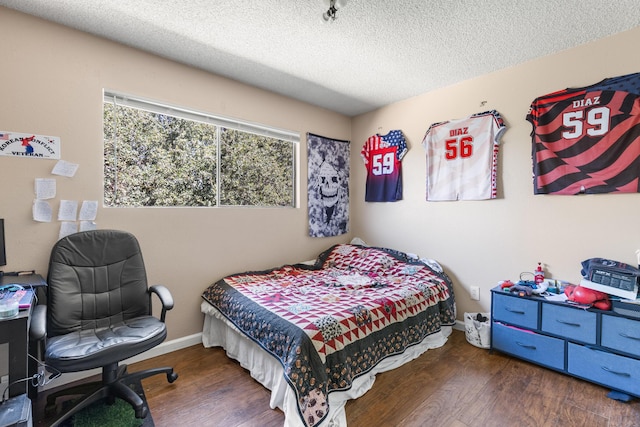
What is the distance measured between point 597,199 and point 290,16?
8.62 ft

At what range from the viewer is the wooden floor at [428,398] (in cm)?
171

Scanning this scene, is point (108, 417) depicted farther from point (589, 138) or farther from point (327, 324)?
point (589, 138)

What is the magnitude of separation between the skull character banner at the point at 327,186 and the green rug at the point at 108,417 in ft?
7.52

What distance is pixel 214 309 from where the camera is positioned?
253cm

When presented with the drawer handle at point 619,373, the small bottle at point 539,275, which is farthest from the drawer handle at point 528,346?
the small bottle at point 539,275

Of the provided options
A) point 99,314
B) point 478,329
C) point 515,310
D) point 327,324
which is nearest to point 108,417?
point 99,314

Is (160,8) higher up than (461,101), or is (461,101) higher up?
(160,8)

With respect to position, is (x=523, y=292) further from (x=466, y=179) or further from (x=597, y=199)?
(x=466, y=179)

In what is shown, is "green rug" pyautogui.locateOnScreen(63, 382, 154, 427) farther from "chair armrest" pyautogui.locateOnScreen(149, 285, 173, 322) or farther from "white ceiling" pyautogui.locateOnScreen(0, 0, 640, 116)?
"white ceiling" pyautogui.locateOnScreen(0, 0, 640, 116)

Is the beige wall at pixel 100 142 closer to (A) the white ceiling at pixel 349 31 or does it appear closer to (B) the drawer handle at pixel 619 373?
(A) the white ceiling at pixel 349 31

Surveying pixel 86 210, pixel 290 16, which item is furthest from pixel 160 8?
pixel 86 210

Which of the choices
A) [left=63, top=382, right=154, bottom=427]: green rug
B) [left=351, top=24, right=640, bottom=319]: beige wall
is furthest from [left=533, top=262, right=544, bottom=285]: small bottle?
[left=63, top=382, right=154, bottom=427]: green rug

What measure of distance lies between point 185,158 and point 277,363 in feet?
6.29

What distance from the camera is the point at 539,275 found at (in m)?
2.48
